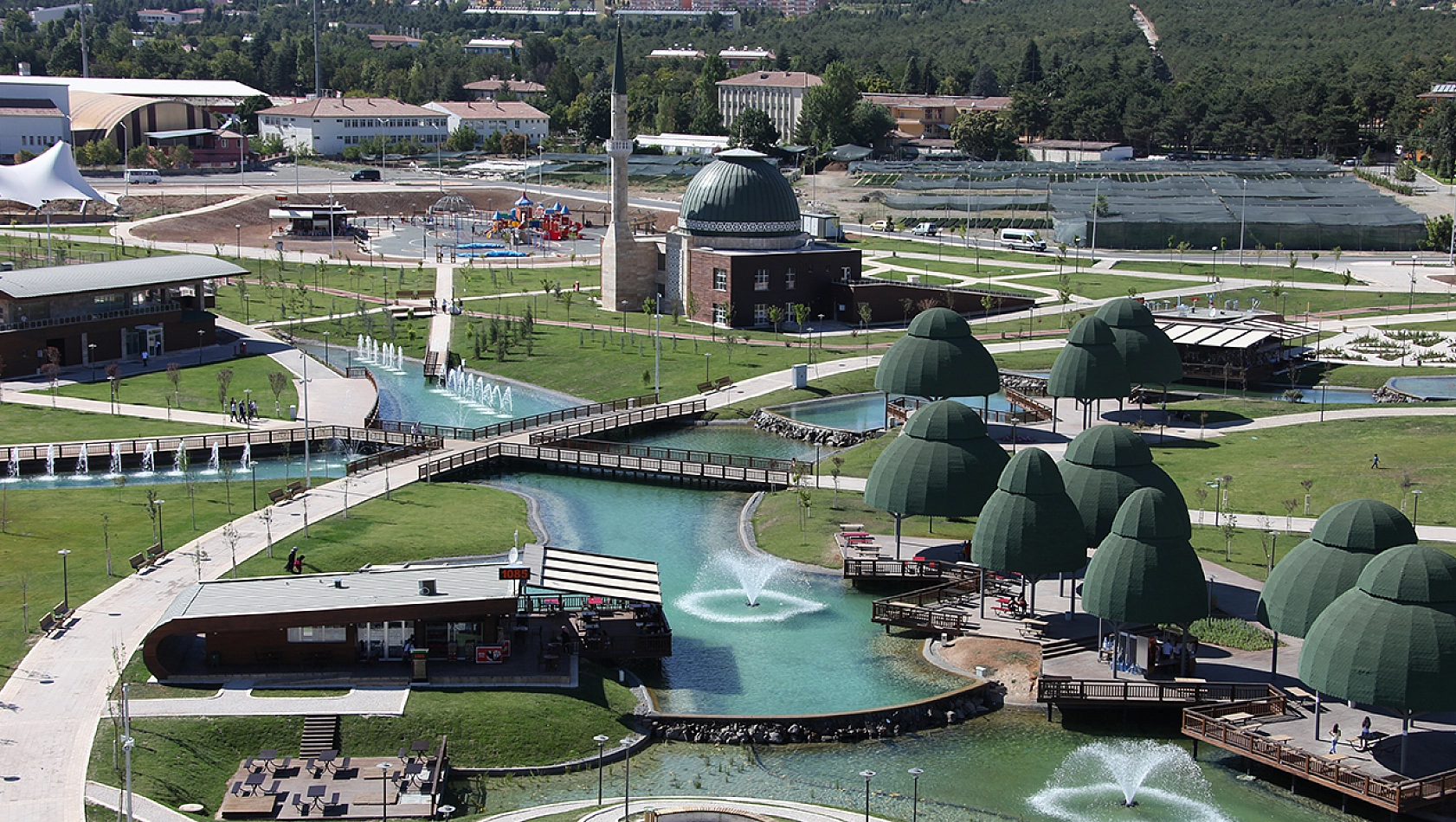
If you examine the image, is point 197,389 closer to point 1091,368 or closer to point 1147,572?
point 1091,368

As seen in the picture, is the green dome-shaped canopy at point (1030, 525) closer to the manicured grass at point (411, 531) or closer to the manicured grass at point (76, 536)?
the manicured grass at point (411, 531)

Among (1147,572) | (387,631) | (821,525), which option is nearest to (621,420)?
Answer: (821,525)

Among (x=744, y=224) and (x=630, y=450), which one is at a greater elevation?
(x=744, y=224)

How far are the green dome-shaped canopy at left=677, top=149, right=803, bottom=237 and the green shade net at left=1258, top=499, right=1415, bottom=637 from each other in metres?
76.3

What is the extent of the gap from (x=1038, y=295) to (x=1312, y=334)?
86.9ft

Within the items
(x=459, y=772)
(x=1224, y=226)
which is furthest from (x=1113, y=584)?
(x=1224, y=226)

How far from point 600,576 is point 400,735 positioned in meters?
13.4

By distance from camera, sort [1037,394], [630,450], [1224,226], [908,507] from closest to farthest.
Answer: [908,507], [630,450], [1037,394], [1224,226]

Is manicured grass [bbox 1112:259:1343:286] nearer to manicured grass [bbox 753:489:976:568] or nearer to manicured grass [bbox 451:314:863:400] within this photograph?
manicured grass [bbox 451:314:863:400]

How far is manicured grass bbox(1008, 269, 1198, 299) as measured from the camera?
143m

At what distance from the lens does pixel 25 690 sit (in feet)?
183

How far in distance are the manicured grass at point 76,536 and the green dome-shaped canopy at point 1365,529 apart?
44.2 m

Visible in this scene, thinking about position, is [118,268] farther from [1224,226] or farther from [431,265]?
[1224,226]

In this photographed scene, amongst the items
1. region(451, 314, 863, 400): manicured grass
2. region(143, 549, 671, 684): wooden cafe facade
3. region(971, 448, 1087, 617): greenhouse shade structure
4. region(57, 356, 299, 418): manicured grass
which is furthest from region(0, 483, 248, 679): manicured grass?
region(451, 314, 863, 400): manicured grass
